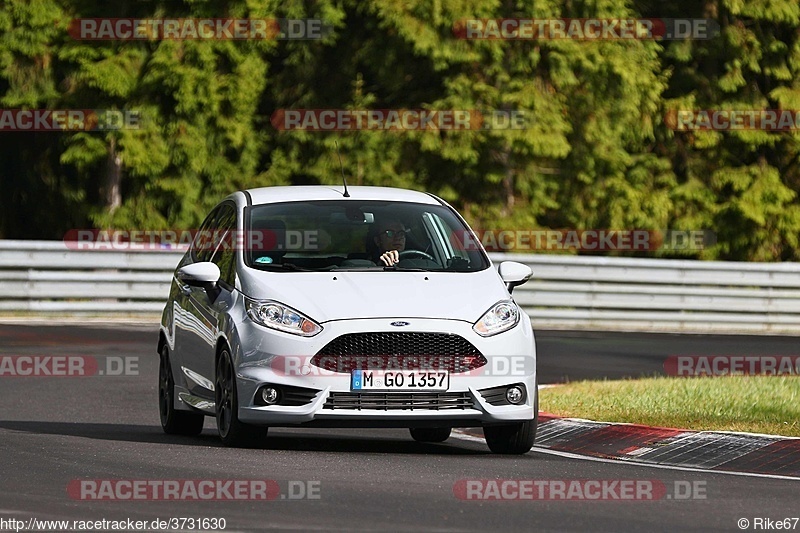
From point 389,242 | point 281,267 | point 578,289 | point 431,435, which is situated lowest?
point 578,289

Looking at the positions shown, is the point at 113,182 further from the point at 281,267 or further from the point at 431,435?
the point at 281,267

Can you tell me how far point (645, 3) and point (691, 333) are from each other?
1357 cm

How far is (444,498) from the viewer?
1019 centimetres

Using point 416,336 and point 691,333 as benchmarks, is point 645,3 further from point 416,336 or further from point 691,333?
point 416,336

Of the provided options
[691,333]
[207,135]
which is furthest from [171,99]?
[691,333]

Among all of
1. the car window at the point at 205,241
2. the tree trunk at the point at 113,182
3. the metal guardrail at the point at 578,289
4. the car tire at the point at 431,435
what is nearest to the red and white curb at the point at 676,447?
the car tire at the point at 431,435

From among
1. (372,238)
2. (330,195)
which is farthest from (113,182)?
(372,238)

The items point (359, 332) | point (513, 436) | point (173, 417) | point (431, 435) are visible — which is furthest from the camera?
point (431, 435)

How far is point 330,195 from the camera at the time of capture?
544 inches

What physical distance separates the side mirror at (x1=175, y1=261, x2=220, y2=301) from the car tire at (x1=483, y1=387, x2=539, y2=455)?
2042 mm

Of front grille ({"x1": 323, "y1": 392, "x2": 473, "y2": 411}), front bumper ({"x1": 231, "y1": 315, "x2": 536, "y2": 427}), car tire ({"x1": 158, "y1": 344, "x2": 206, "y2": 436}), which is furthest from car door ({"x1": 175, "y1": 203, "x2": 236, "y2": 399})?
front grille ({"x1": 323, "y1": 392, "x2": 473, "y2": 411})

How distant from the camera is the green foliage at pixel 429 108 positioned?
117ft

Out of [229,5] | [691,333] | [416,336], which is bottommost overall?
[691,333]

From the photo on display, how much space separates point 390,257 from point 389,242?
0.13m
